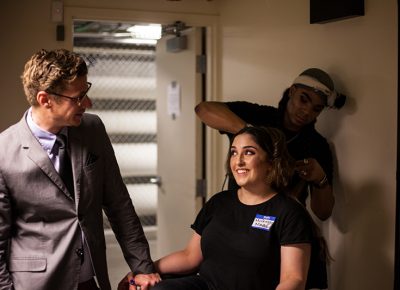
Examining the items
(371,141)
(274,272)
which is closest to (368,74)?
(371,141)

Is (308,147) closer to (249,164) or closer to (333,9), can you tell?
(249,164)

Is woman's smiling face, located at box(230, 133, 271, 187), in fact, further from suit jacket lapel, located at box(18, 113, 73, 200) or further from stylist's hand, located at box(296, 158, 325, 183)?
suit jacket lapel, located at box(18, 113, 73, 200)

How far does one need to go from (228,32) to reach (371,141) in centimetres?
150

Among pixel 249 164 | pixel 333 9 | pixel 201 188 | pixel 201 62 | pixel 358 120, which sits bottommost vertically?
pixel 201 188

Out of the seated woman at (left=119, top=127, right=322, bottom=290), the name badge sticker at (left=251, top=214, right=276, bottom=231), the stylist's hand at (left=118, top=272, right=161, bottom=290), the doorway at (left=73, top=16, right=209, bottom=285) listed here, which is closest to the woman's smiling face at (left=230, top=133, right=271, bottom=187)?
the seated woman at (left=119, top=127, right=322, bottom=290)

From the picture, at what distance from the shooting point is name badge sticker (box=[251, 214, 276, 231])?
2.21 meters

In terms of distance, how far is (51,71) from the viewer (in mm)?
1870

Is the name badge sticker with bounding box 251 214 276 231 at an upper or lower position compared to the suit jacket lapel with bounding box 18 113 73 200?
lower

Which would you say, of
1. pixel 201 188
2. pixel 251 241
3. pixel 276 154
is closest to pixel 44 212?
pixel 251 241

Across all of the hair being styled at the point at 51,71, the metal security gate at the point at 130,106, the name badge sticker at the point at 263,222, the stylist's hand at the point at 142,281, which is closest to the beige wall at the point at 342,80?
the name badge sticker at the point at 263,222

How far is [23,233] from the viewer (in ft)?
6.42

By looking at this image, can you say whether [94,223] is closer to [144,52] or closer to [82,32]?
[82,32]

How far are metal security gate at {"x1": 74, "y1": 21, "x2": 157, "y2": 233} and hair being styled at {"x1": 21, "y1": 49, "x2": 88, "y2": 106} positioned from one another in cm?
384

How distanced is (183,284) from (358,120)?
109cm
